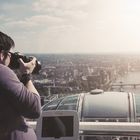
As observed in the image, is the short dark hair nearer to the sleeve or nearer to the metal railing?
the sleeve

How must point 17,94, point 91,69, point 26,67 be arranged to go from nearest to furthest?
point 17,94 → point 26,67 → point 91,69

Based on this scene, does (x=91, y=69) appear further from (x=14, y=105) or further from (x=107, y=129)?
(x=14, y=105)

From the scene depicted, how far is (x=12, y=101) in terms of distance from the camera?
1.54 metres

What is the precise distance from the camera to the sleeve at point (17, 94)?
1.54 metres

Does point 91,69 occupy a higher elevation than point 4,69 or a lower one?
lower

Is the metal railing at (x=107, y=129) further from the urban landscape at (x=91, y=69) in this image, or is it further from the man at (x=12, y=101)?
the urban landscape at (x=91, y=69)

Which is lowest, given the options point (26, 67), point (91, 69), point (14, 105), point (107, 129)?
point (91, 69)

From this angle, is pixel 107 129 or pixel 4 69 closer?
pixel 4 69

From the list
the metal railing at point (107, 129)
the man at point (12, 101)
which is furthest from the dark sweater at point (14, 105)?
the metal railing at point (107, 129)

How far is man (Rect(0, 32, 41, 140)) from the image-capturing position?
154cm

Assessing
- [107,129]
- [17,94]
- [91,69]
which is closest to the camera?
[17,94]

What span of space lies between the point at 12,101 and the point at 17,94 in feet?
0.10

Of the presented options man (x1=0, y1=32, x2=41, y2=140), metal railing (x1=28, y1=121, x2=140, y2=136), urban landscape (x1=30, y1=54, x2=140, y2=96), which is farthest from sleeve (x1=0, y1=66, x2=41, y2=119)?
urban landscape (x1=30, y1=54, x2=140, y2=96)

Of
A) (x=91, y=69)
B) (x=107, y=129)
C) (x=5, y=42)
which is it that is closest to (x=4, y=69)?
(x=5, y=42)
